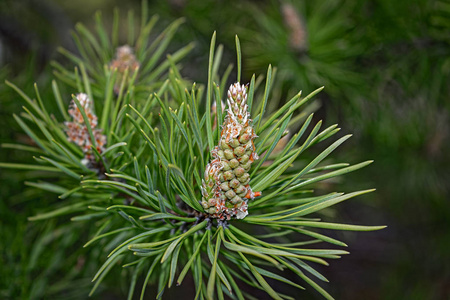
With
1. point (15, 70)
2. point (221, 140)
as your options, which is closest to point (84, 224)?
point (221, 140)

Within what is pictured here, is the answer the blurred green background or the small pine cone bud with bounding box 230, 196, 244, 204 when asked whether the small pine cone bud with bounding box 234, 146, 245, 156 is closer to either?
the small pine cone bud with bounding box 230, 196, 244, 204

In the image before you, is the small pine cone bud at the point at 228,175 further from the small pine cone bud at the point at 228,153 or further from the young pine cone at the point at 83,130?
the young pine cone at the point at 83,130

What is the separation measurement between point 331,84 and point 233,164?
55cm

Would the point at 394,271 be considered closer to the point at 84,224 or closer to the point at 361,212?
the point at 361,212

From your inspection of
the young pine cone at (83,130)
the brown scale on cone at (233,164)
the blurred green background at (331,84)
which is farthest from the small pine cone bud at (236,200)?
the blurred green background at (331,84)

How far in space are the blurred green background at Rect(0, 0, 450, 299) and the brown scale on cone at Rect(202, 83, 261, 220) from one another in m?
0.36

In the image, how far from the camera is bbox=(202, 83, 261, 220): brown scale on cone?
1.35 ft

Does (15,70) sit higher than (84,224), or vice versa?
(15,70)

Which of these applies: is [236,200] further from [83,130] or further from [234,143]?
[83,130]

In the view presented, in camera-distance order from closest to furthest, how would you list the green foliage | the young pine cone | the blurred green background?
1. the green foliage
2. the young pine cone
3. the blurred green background

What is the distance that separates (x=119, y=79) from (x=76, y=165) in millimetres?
218

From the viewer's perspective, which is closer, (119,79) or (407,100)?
(119,79)

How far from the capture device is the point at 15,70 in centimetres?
103

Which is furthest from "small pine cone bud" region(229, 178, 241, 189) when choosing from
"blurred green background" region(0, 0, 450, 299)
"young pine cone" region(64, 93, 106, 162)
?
"blurred green background" region(0, 0, 450, 299)
